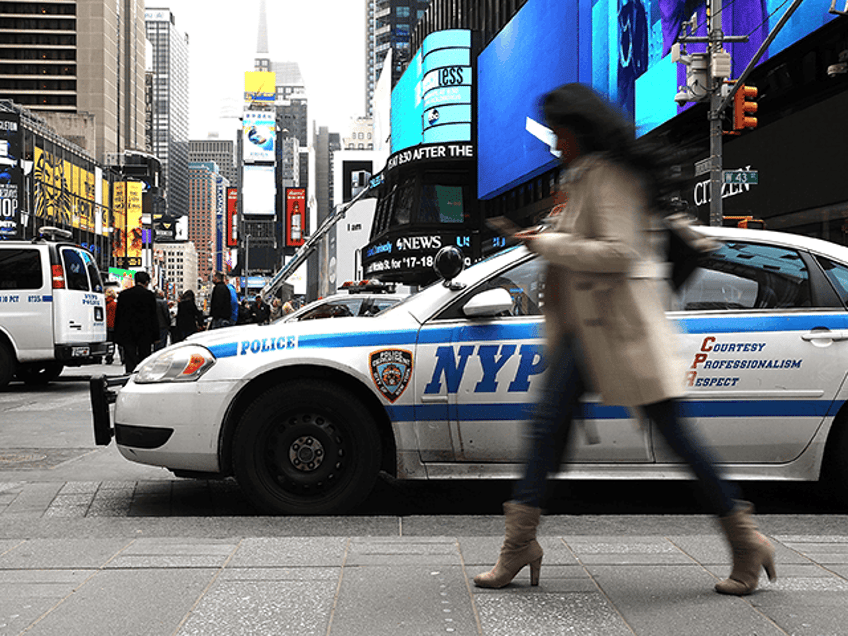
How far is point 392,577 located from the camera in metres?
3.42

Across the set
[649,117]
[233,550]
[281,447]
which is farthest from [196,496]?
[649,117]

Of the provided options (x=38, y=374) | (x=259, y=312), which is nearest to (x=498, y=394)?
(x=38, y=374)

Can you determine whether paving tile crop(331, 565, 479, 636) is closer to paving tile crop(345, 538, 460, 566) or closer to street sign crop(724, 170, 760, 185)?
paving tile crop(345, 538, 460, 566)

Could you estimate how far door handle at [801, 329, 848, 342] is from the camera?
14.9 feet

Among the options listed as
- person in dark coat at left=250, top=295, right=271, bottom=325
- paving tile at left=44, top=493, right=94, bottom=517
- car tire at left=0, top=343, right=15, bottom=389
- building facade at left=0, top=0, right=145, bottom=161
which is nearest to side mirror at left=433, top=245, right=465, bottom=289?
paving tile at left=44, top=493, right=94, bottom=517

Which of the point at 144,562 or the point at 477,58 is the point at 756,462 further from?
the point at 477,58

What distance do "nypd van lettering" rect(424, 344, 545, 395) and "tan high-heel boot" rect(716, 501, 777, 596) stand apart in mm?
1582

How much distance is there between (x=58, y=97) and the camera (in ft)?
396

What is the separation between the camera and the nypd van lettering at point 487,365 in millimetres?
4535

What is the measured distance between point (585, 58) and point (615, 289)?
28877 mm

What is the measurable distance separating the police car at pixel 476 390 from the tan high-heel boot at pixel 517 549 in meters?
1.36

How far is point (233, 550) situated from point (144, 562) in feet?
1.17

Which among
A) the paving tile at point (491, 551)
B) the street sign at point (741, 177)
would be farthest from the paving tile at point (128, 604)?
the street sign at point (741, 177)

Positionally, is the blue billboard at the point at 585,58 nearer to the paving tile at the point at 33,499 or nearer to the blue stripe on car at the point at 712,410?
the blue stripe on car at the point at 712,410
